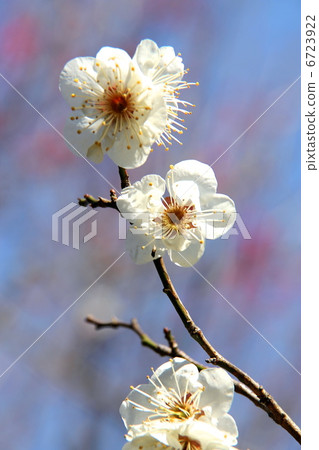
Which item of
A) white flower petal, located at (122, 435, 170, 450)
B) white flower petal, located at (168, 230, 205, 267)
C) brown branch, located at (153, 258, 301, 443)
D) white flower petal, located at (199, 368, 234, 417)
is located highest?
white flower petal, located at (168, 230, 205, 267)

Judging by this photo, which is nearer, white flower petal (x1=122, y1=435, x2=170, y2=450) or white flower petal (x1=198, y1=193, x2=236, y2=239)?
white flower petal (x1=122, y1=435, x2=170, y2=450)

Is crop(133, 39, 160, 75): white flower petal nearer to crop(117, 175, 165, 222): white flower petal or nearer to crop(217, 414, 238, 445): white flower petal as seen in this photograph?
crop(117, 175, 165, 222): white flower petal

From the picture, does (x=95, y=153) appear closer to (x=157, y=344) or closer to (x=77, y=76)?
(x=77, y=76)

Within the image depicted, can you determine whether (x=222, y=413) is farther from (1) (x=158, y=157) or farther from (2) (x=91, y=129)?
(1) (x=158, y=157)

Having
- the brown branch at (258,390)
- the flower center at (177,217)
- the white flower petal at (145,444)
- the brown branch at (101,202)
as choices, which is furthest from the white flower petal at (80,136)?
the white flower petal at (145,444)

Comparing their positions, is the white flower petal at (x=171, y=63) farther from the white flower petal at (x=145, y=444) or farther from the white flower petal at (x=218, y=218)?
the white flower petal at (x=145, y=444)

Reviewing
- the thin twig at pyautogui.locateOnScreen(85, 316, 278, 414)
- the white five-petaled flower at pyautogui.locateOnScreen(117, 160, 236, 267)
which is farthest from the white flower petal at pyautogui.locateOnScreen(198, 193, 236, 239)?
the thin twig at pyautogui.locateOnScreen(85, 316, 278, 414)

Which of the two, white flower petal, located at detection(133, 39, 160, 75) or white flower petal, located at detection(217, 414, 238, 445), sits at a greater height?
white flower petal, located at detection(133, 39, 160, 75)
